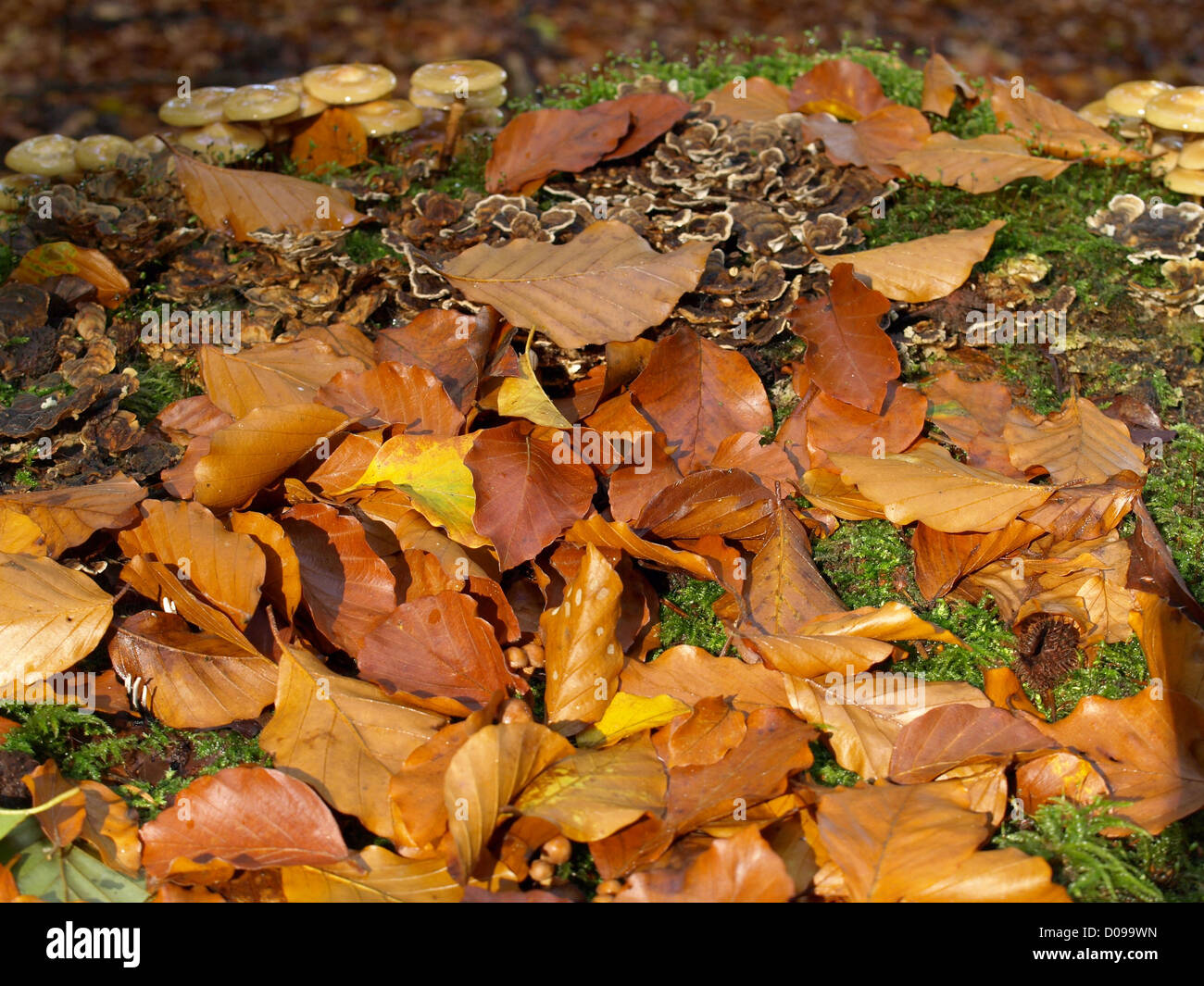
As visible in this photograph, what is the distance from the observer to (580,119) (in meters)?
3.85

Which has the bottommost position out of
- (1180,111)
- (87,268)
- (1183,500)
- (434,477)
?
(1183,500)

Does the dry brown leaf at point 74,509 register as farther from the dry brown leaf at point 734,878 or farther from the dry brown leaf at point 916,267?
the dry brown leaf at point 916,267

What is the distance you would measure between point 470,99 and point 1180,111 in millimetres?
2833

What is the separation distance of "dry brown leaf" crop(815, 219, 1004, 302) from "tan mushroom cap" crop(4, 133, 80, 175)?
296 cm

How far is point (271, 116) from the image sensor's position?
161 inches

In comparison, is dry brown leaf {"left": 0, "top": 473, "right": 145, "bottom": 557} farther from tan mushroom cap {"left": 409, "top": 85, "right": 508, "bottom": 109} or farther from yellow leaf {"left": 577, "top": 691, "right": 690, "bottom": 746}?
tan mushroom cap {"left": 409, "top": 85, "right": 508, "bottom": 109}

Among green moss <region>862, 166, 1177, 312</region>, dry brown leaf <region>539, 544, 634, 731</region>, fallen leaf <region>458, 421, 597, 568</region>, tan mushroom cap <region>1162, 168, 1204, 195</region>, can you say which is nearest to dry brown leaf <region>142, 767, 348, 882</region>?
dry brown leaf <region>539, 544, 634, 731</region>

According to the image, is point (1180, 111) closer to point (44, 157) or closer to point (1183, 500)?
point (1183, 500)

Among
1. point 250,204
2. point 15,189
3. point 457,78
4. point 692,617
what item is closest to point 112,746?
point 692,617

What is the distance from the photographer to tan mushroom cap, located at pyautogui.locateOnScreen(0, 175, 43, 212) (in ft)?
12.7

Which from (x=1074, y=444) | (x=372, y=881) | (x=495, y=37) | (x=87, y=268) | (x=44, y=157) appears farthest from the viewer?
(x=495, y=37)

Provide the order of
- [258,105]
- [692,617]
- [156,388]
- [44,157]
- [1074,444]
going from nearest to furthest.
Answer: [692,617], [1074,444], [156,388], [44,157], [258,105]

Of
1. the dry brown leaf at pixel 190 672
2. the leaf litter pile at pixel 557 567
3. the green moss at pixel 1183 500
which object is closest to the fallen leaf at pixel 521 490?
the leaf litter pile at pixel 557 567
